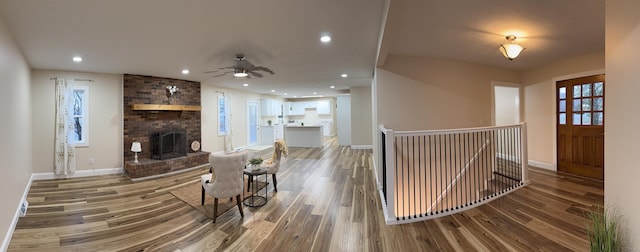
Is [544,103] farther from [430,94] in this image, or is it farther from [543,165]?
[430,94]

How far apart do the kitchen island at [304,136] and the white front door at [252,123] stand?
1.55 meters

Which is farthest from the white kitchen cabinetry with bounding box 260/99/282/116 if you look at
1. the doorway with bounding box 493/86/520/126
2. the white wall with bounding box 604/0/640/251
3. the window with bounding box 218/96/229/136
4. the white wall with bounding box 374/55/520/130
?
the white wall with bounding box 604/0/640/251

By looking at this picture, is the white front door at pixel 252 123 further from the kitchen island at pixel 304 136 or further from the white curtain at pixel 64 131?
the white curtain at pixel 64 131

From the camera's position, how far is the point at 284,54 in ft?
13.3

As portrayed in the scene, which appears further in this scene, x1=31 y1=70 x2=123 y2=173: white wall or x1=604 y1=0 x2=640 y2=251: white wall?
x1=31 y1=70 x2=123 y2=173: white wall

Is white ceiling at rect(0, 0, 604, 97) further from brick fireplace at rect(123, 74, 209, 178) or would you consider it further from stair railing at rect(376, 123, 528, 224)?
stair railing at rect(376, 123, 528, 224)

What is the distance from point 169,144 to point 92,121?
5.19ft

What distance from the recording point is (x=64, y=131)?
5.04 metres

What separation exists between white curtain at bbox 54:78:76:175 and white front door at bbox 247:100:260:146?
5334 millimetres

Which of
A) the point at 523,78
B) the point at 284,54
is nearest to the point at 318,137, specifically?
the point at 284,54

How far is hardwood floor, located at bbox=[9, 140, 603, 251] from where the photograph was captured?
235 cm

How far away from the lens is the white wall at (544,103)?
15.5ft

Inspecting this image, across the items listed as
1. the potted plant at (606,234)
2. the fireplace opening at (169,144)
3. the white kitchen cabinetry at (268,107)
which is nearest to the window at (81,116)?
the fireplace opening at (169,144)

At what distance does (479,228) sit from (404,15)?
97.8 inches
